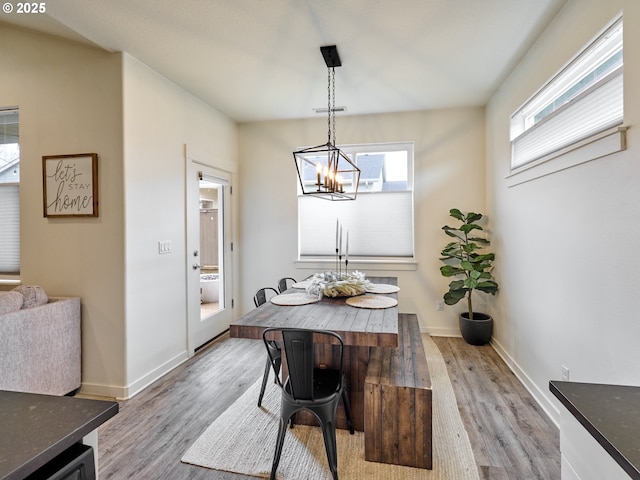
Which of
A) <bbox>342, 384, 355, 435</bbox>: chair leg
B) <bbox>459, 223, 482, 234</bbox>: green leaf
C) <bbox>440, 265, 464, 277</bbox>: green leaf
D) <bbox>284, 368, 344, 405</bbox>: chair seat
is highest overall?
<bbox>459, 223, 482, 234</bbox>: green leaf

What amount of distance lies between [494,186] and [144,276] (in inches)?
→ 146

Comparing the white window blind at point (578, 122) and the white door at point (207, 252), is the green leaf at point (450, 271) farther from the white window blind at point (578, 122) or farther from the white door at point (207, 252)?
the white door at point (207, 252)

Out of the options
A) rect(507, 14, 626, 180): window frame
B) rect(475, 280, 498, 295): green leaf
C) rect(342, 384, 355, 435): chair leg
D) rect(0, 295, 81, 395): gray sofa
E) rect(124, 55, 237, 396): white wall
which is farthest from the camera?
rect(475, 280, 498, 295): green leaf

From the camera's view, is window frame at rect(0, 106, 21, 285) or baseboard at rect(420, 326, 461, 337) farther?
baseboard at rect(420, 326, 461, 337)

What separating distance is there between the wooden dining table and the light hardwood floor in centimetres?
75

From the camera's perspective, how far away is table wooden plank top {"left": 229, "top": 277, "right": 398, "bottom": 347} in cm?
178

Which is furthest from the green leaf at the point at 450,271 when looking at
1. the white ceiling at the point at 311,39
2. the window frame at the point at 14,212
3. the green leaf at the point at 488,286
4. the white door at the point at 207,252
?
the window frame at the point at 14,212

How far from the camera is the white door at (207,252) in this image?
11.5ft

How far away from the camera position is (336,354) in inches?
86.5

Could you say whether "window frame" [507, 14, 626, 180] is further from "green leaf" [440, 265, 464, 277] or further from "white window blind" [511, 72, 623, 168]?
"green leaf" [440, 265, 464, 277]

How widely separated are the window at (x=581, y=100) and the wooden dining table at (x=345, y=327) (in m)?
1.62

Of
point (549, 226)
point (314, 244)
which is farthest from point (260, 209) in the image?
point (549, 226)

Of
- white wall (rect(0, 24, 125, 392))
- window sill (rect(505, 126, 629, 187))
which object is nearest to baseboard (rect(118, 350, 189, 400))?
white wall (rect(0, 24, 125, 392))

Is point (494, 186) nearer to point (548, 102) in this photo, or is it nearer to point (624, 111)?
point (548, 102)
